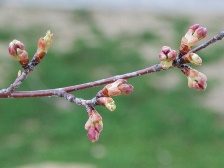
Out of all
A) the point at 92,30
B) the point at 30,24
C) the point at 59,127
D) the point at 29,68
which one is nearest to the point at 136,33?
the point at 92,30

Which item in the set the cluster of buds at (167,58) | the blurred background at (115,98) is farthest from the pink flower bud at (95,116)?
the blurred background at (115,98)

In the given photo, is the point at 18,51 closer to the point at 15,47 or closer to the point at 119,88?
the point at 15,47

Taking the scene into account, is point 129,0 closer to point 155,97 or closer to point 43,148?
point 155,97

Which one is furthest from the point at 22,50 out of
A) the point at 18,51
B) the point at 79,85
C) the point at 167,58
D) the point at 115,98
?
the point at 115,98

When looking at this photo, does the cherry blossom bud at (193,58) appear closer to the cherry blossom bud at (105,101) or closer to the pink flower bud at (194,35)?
the pink flower bud at (194,35)

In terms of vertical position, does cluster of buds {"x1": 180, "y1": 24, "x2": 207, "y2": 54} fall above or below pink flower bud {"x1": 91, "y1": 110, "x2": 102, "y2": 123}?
above

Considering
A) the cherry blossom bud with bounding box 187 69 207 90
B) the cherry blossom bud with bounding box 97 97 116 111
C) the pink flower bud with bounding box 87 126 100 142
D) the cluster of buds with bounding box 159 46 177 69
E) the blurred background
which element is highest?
the blurred background

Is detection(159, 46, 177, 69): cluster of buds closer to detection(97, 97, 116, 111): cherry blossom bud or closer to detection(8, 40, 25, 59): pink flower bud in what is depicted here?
detection(97, 97, 116, 111): cherry blossom bud

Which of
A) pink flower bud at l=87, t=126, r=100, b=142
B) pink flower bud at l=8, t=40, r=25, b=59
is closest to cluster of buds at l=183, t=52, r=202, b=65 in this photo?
pink flower bud at l=87, t=126, r=100, b=142
